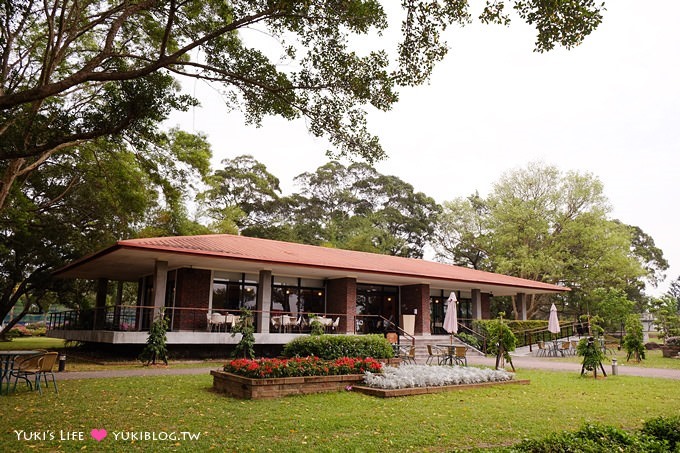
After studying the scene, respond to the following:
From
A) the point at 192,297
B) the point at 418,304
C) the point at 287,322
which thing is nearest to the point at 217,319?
the point at 192,297

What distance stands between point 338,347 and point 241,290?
28.7ft

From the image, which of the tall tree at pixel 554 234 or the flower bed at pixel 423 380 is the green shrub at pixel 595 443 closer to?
the flower bed at pixel 423 380

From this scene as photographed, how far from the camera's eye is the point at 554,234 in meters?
39.1

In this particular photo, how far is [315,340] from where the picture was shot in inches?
520

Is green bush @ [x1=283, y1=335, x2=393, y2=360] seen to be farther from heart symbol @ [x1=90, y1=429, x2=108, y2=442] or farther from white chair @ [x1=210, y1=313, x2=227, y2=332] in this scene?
heart symbol @ [x1=90, y1=429, x2=108, y2=442]

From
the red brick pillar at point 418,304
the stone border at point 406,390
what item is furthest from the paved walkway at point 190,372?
the red brick pillar at point 418,304

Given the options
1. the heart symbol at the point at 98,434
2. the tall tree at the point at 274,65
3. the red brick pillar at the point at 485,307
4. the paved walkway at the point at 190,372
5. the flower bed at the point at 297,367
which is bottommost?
the paved walkway at the point at 190,372

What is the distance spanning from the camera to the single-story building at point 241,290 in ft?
56.6

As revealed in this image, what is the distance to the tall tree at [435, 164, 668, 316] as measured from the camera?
36.1 meters

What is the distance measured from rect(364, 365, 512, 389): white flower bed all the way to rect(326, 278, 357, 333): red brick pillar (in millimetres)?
9622

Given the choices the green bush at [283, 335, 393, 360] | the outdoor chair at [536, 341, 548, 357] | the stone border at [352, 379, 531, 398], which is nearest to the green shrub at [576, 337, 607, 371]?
the stone border at [352, 379, 531, 398]

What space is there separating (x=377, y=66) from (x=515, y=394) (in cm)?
744

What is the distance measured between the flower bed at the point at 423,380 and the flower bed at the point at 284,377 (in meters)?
0.47

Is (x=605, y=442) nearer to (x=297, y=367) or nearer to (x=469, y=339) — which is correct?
(x=297, y=367)
